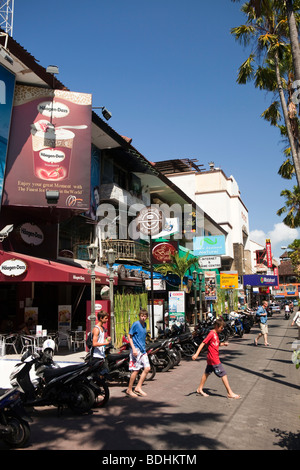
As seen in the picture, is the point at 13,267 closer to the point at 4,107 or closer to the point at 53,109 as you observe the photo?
the point at 4,107

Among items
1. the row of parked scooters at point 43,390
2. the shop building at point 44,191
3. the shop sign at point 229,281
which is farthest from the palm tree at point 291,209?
the row of parked scooters at point 43,390

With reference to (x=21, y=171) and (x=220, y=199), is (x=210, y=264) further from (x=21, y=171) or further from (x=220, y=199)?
(x=220, y=199)

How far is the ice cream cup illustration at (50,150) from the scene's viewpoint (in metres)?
15.1

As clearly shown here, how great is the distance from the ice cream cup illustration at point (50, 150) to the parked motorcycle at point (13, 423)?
10932mm

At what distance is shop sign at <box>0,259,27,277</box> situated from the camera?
12.8m

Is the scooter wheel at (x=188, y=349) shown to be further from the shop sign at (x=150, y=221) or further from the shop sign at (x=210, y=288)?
the shop sign at (x=210, y=288)

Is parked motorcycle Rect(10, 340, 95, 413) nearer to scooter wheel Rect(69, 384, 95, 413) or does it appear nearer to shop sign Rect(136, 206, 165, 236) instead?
scooter wheel Rect(69, 384, 95, 413)

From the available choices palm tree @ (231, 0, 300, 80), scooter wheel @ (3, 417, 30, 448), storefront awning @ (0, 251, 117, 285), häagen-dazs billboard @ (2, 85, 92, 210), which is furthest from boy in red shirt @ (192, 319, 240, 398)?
häagen-dazs billboard @ (2, 85, 92, 210)

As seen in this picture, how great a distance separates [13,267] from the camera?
12883 mm

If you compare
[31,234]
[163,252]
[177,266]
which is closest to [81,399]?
[31,234]

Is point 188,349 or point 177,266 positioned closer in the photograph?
point 188,349

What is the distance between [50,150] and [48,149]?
8 cm

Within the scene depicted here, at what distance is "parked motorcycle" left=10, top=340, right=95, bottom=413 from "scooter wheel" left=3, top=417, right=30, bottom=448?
120 cm
